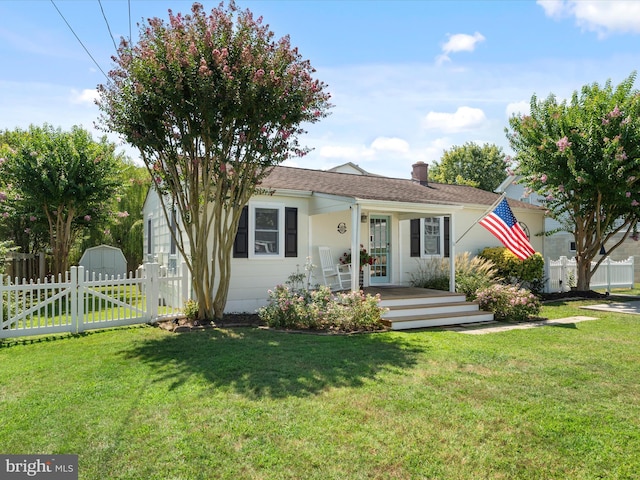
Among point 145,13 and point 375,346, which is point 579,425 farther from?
point 145,13

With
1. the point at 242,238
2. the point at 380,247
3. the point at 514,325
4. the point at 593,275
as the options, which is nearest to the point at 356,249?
the point at 242,238

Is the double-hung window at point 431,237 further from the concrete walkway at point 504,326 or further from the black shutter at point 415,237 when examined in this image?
the concrete walkway at point 504,326

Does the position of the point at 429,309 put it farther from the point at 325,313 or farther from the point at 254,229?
the point at 254,229

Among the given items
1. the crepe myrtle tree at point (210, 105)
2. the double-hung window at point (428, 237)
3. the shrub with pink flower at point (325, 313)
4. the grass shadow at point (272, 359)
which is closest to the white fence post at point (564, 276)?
the double-hung window at point (428, 237)

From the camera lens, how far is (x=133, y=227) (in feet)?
67.5

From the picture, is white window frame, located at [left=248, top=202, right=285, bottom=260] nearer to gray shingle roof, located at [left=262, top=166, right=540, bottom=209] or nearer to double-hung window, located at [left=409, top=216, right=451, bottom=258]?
gray shingle roof, located at [left=262, top=166, right=540, bottom=209]

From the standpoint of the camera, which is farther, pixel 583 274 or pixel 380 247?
pixel 583 274

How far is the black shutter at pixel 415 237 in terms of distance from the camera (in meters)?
12.5

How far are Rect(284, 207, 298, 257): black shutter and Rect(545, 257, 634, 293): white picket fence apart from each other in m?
9.24

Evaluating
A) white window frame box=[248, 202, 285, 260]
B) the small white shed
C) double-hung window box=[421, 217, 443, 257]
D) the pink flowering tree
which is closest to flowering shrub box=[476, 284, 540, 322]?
double-hung window box=[421, 217, 443, 257]

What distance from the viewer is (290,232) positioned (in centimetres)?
1053

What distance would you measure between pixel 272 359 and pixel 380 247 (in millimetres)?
6804

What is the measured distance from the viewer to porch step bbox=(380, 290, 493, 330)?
8719 mm

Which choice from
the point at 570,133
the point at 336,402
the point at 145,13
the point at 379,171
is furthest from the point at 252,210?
the point at 379,171
